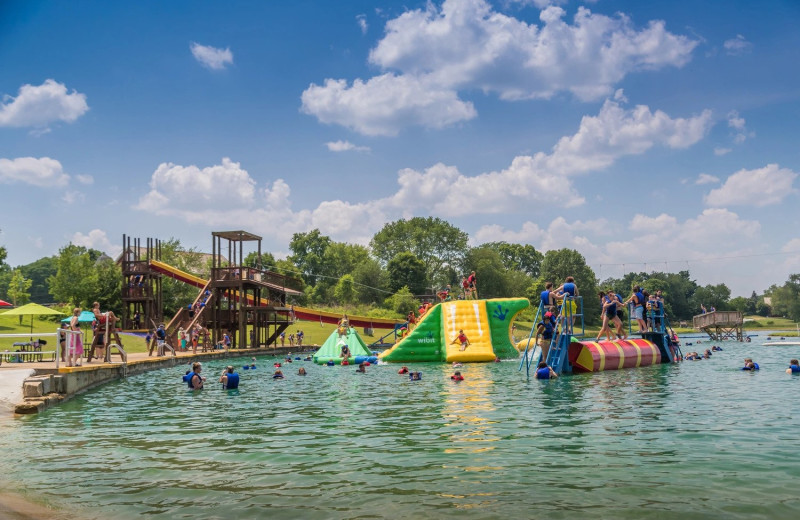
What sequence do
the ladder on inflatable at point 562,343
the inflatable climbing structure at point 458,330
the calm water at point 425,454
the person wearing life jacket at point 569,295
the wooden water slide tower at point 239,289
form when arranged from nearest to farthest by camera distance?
1. the calm water at point 425,454
2. the person wearing life jacket at point 569,295
3. the ladder on inflatable at point 562,343
4. the inflatable climbing structure at point 458,330
5. the wooden water slide tower at point 239,289

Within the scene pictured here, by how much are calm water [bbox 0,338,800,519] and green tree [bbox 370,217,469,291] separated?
93.6 metres

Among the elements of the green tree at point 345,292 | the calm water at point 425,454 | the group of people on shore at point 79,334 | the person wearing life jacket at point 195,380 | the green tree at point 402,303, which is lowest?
the calm water at point 425,454

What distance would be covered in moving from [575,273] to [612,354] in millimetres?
95830

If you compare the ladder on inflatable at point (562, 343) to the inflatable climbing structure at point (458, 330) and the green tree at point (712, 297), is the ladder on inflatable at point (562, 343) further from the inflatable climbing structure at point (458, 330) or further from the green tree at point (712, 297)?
the green tree at point (712, 297)

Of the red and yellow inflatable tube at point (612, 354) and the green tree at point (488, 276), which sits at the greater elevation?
the green tree at point (488, 276)

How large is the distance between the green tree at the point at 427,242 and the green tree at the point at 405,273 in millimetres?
10570

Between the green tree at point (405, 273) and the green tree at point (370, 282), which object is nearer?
the green tree at point (370, 282)

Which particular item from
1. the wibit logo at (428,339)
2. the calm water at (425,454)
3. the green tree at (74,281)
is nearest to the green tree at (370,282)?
the green tree at (74,281)

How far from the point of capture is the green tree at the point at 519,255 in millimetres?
145625

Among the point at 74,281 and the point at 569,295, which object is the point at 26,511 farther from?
the point at 74,281

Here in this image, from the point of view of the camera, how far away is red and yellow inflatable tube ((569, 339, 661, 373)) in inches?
876

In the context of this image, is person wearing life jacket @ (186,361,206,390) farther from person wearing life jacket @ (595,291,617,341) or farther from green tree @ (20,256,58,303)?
green tree @ (20,256,58,303)

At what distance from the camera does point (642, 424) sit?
1170 centimetres

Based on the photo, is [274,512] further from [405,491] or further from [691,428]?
[691,428]
